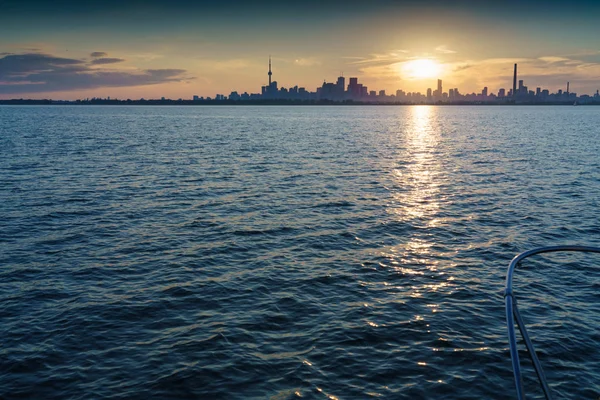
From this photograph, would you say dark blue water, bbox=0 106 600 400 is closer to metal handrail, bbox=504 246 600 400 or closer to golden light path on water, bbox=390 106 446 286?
golden light path on water, bbox=390 106 446 286

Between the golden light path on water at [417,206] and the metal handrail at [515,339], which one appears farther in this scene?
the golden light path on water at [417,206]

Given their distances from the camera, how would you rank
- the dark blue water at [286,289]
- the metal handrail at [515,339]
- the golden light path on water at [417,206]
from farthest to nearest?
the golden light path on water at [417,206] → the dark blue water at [286,289] → the metal handrail at [515,339]

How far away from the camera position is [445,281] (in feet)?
74.6

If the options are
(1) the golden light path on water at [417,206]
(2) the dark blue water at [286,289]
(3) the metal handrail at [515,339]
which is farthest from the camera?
(1) the golden light path on water at [417,206]

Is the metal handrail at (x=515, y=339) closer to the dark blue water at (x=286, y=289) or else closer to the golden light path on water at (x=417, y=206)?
the dark blue water at (x=286, y=289)

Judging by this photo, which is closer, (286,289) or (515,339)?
(515,339)

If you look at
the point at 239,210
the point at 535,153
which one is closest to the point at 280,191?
the point at 239,210

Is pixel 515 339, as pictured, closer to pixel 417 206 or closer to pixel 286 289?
pixel 286 289

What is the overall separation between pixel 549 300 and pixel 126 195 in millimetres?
33743

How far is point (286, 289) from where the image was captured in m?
21.6

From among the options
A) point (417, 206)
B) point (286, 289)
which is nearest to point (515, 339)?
point (286, 289)

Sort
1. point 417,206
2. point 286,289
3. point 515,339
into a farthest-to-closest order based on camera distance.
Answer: point 417,206 < point 286,289 < point 515,339

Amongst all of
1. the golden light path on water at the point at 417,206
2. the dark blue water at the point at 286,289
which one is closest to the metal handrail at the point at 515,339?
the dark blue water at the point at 286,289

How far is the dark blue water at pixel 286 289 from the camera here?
48.9ft
